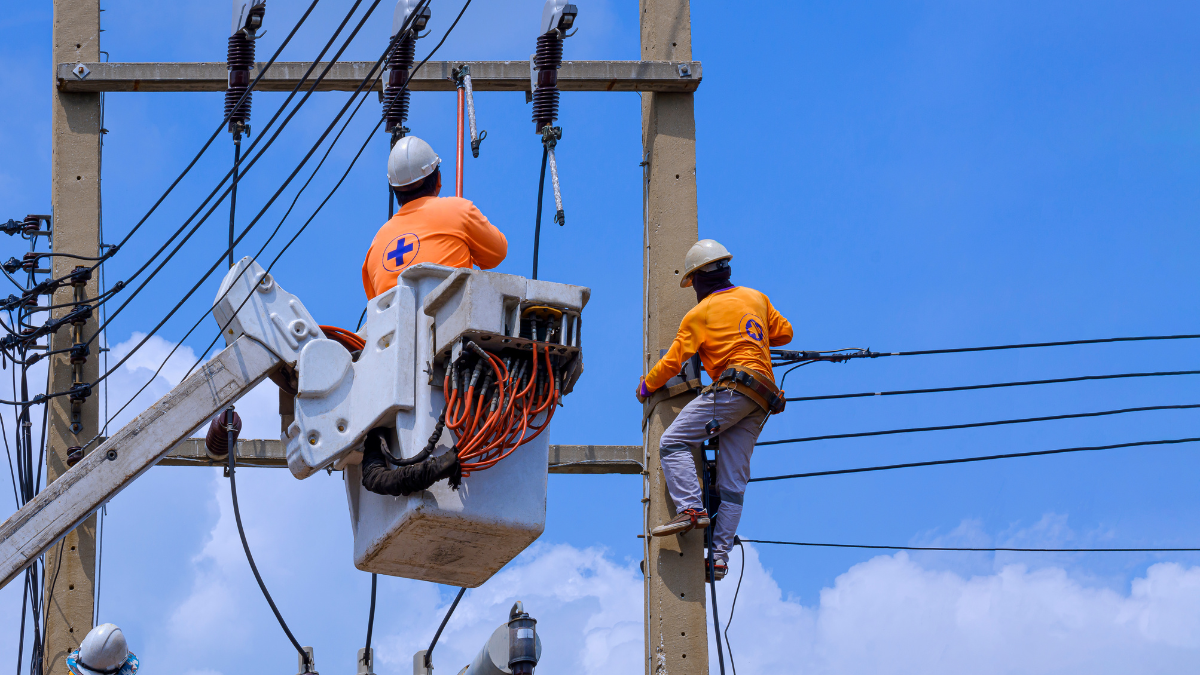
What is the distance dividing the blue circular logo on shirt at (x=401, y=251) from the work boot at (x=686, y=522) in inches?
79.5

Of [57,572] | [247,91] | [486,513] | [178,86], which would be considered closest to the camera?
[486,513]

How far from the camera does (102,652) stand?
8.79m

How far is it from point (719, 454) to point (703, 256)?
1.12m

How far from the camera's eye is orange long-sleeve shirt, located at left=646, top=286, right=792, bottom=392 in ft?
29.5

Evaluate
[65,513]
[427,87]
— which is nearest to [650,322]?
[427,87]

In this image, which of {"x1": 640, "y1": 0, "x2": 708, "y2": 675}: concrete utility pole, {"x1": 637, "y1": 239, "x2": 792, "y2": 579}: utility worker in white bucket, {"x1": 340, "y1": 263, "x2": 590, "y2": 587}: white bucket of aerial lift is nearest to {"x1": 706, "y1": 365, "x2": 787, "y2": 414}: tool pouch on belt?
{"x1": 637, "y1": 239, "x2": 792, "y2": 579}: utility worker in white bucket

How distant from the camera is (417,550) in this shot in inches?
307

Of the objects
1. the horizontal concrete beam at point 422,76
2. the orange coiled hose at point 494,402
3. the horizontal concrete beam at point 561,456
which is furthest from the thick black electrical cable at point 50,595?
the orange coiled hose at point 494,402

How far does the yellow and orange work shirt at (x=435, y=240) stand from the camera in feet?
26.7

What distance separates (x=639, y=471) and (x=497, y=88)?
2.59 meters

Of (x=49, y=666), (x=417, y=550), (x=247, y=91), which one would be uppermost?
(x=247, y=91)

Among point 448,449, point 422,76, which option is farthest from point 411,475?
point 422,76

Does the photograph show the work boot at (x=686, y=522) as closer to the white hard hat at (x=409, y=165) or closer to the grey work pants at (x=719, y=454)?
the grey work pants at (x=719, y=454)

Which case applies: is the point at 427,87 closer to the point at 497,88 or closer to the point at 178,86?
the point at 497,88
